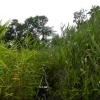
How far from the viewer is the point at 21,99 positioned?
3289 millimetres

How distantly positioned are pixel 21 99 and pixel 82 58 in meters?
0.94

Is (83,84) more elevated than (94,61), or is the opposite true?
(94,61)

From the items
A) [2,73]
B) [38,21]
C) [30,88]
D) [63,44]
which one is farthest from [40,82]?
[38,21]

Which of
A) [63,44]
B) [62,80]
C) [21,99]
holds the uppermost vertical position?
[63,44]

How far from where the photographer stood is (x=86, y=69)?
3.34m

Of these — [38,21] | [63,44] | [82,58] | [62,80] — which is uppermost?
[38,21]

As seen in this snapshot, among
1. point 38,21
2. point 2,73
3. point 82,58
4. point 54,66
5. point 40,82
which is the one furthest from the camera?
point 38,21

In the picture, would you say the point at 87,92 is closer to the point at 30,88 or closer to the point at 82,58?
the point at 82,58

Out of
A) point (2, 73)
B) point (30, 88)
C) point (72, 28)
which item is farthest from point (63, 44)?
point (2, 73)

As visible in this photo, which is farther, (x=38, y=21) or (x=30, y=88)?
(x=38, y=21)

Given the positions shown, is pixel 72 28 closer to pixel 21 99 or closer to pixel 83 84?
pixel 83 84

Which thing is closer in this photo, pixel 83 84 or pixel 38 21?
pixel 83 84

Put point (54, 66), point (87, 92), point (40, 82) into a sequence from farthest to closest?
point (54, 66) < point (40, 82) < point (87, 92)

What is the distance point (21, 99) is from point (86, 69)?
2.97 ft
